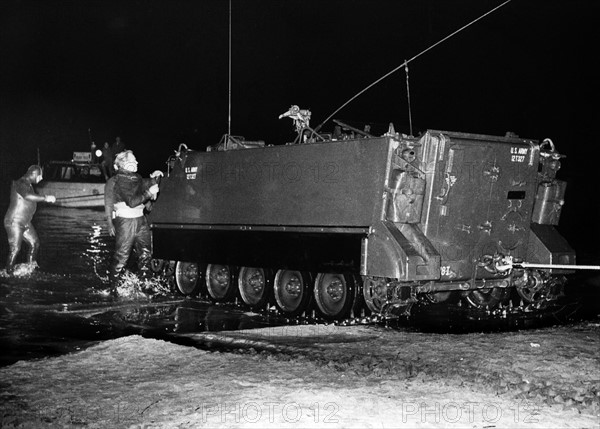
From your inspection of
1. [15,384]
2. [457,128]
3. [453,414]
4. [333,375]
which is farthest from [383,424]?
[457,128]

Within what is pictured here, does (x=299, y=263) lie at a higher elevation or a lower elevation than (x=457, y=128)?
lower

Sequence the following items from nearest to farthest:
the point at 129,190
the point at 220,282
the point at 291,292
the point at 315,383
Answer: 1. the point at 315,383
2. the point at 291,292
3. the point at 220,282
4. the point at 129,190

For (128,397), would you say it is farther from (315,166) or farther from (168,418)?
(315,166)

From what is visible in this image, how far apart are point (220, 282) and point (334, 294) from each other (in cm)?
260

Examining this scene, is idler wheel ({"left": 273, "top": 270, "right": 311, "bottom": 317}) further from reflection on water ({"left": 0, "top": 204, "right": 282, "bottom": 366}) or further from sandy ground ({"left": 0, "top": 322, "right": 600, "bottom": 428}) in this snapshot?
sandy ground ({"left": 0, "top": 322, "right": 600, "bottom": 428})

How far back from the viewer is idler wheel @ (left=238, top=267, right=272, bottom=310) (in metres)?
11.2

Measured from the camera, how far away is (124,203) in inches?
496

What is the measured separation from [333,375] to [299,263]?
369cm

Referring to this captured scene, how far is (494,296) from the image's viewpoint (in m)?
11.3

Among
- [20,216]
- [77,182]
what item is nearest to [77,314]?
[20,216]

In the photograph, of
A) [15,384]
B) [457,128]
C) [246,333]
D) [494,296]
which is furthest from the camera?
[457,128]

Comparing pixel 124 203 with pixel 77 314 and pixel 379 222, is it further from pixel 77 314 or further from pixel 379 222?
pixel 379 222

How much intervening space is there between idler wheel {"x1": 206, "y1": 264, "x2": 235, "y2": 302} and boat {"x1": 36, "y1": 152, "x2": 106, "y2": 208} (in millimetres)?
23159

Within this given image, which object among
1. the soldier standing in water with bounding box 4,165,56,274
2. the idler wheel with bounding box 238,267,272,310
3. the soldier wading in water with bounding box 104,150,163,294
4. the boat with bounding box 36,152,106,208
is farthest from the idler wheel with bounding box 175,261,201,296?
the boat with bounding box 36,152,106,208
